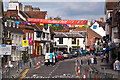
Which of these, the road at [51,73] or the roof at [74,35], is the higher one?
the roof at [74,35]

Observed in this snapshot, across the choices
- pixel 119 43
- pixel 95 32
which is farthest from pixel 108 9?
pixel 95 32

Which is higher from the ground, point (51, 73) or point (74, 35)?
point (74, 35)

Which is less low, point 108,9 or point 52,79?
point 108,9

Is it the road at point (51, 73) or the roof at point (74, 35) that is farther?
the roof at point (74, 35)

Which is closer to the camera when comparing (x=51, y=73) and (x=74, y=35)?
(x=51, y=73)

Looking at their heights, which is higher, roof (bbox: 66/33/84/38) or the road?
roof (bbox: 66/33/84/38)

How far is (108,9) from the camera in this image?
163 ft

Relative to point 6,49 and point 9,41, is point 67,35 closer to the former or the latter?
point 9,41

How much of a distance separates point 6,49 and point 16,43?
2677 centimetres

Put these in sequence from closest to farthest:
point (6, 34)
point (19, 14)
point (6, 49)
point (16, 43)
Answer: point (6, 49) < point (6, 34) < point (16, 43) < point (19, 14)

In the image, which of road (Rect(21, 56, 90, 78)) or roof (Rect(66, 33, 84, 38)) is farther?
roof (Rect(66, 33, 84, 38))

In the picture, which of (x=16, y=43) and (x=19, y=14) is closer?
(x=16, y=43)

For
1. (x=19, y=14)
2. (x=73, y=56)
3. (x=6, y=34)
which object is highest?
(x=19, y=14)

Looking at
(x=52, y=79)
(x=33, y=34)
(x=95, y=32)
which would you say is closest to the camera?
(x=52, y=79)
